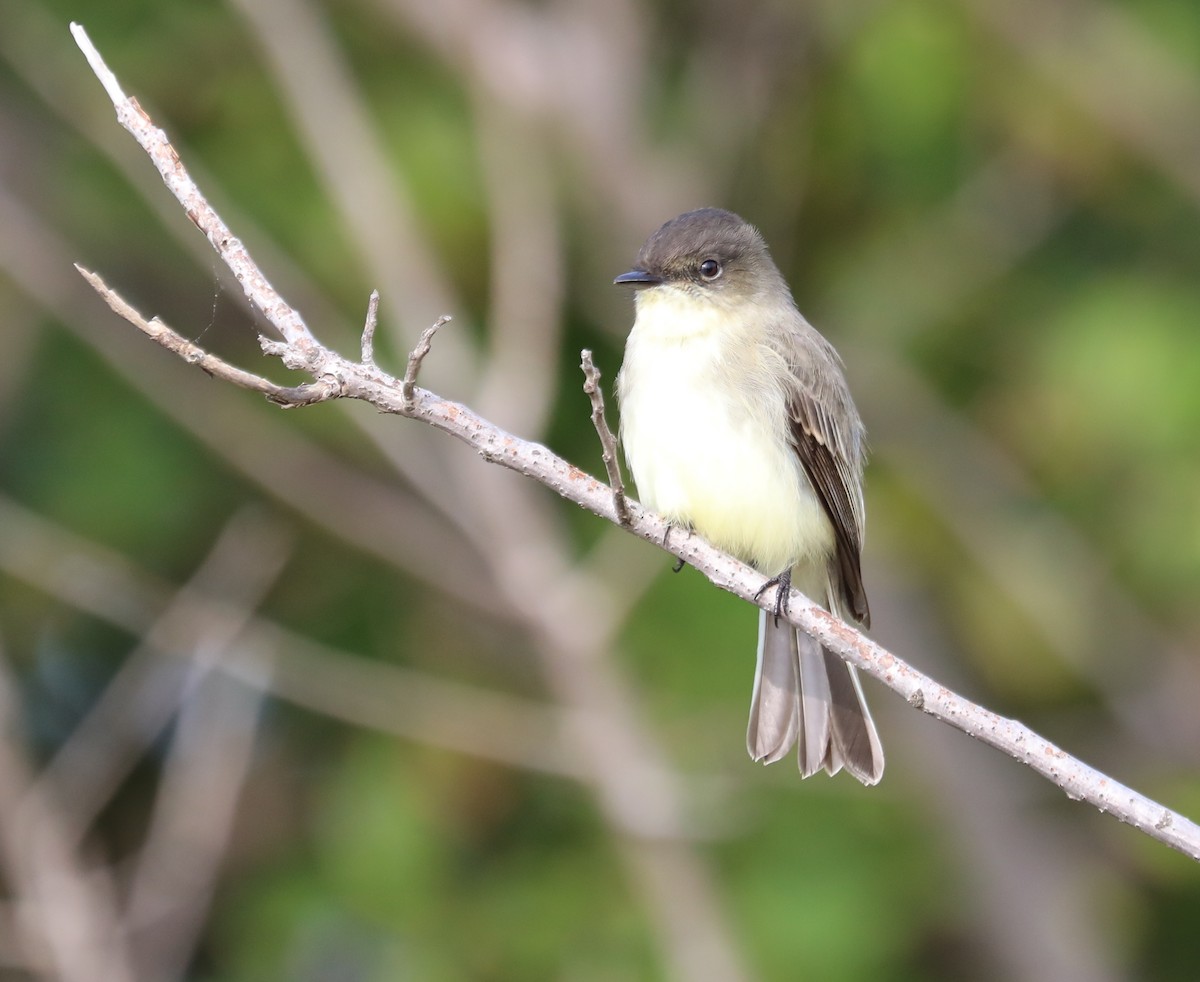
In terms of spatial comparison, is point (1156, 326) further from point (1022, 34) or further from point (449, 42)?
point (449, 42)

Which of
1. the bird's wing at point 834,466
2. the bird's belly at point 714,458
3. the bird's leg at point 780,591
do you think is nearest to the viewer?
the bird's leg at point 780,591

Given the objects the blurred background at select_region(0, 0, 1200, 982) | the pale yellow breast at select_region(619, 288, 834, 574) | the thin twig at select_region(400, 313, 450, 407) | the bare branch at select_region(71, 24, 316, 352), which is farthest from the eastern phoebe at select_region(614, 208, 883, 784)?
the bare branch at select_region(71, 24, 316, 352)

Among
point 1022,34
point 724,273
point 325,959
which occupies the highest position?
point 1022,34

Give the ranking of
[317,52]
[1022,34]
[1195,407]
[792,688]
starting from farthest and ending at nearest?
[1022,34] → [317,52] → [1195,407] → [792,688]

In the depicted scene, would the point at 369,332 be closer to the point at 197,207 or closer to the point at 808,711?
the point at 197,207

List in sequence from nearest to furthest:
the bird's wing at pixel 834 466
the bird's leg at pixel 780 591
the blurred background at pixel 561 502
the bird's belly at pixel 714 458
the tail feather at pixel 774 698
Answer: the bird's leg at pixel 780 591, the bird's belly at pixel 714 458, the tail feather at pixel 774 698, the bird's wing at pixel 834 466, the blurred background at pixel 561 502

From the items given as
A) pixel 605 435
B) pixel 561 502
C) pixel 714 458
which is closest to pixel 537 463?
pixel 605 435

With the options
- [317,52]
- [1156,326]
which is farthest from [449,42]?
[1156,326]

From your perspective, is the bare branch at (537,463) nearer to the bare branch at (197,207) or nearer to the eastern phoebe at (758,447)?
the bare branch at (197,207)

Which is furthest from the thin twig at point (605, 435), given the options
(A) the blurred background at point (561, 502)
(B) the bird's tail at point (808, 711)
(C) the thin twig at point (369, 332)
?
(A) the blurred background at point (561, 502)
